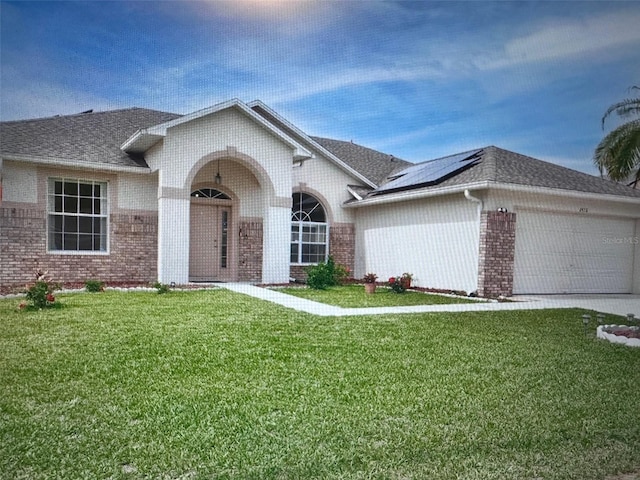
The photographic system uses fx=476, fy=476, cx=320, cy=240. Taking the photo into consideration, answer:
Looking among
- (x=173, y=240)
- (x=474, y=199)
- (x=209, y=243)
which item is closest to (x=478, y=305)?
(x=474, y=199)

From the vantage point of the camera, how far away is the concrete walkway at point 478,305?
908 cm

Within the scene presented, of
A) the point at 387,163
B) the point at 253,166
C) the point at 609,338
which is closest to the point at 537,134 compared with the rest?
the point at 609,338

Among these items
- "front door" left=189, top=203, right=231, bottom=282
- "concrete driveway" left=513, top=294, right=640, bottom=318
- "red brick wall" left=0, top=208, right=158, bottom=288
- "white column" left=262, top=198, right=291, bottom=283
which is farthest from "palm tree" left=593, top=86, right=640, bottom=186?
"red brick wall" left=0, top=208, right=158, bottom=288

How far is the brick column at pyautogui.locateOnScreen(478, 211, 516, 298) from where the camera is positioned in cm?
1160

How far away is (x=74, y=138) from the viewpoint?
1283 cm

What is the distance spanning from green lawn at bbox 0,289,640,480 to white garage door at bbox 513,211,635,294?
554 cm

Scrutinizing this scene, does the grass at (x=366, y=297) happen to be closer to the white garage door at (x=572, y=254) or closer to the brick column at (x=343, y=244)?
the white garage door at (x=572, y=254)

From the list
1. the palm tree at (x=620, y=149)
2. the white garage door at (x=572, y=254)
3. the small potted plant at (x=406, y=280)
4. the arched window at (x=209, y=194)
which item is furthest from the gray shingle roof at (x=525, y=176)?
the arched window at (x=209, y=194)

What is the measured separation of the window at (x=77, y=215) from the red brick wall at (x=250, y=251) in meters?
3.76

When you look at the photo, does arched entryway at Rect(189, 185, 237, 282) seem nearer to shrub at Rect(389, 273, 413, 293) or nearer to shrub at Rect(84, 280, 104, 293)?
shrub at Rect(84, 280, 104, 293)

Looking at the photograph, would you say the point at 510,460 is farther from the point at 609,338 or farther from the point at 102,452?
the point at 609,338

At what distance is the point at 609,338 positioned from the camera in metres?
6.81

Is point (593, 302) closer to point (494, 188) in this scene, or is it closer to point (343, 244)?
point (494, 188)

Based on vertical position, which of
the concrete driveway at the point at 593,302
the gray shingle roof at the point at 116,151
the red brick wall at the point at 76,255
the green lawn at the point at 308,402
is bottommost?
the concrete driveway at the point at 593,302
